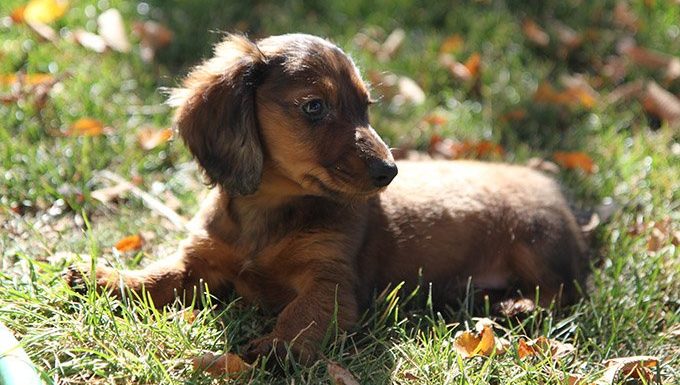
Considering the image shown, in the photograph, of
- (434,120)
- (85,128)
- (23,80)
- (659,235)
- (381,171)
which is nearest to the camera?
(381,171)

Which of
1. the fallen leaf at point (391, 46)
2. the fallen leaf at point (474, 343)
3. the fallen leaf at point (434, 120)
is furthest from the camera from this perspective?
the fallen leaf at point (391, 46)

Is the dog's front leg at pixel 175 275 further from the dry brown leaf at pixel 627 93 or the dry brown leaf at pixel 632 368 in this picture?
the dry brown leaf at pixel 627 93

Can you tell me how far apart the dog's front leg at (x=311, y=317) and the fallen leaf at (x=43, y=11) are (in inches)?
111

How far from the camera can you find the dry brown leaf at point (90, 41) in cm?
471

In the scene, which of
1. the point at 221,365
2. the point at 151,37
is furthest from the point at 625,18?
the point at 221,365

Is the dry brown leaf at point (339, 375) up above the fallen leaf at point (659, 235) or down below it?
above

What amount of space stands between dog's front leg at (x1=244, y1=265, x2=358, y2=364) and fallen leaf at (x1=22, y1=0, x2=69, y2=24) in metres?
2.83

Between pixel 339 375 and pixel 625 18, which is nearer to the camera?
pixel 339 375

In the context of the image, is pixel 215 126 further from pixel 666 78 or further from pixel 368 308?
pixel 666 78

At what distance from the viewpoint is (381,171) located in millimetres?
2730

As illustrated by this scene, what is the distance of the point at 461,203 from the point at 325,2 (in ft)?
8.71

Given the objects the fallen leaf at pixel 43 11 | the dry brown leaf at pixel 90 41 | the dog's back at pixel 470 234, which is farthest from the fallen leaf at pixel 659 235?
the fallen leaf at pixel 43 11

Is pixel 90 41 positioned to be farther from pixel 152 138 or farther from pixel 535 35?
pixel 535 35

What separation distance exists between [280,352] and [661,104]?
324 cm
